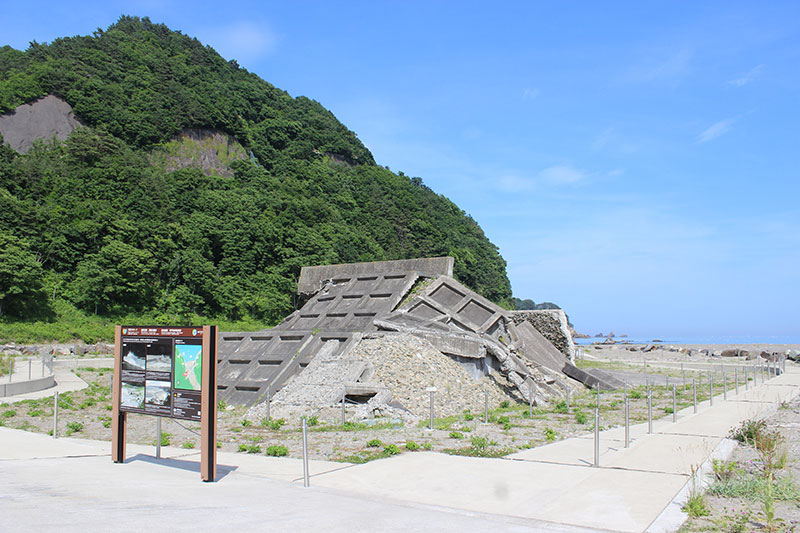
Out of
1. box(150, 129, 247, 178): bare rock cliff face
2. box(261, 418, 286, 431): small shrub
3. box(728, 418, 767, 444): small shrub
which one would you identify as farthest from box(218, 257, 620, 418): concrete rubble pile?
box(150, 129, 247, 178): bare rock cliff face

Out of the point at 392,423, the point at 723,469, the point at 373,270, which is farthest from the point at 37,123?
the point at 723,469

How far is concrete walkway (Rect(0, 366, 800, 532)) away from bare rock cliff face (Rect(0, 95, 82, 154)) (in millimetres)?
77300

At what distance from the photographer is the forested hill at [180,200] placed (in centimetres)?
5244

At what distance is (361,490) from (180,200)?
64957mm

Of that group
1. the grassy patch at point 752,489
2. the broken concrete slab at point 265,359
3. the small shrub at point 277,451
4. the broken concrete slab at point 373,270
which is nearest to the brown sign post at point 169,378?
the small shrub at point 277,451

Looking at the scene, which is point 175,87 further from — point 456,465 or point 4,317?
point 456,465

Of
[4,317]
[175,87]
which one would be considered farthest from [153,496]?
[175,87]

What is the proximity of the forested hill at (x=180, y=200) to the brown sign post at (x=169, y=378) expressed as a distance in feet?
132

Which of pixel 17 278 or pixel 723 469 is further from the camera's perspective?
pixel 17 278

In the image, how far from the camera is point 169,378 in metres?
9.27

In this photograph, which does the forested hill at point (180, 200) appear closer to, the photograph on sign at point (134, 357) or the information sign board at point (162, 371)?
the photograph on sign at point (134, 357)

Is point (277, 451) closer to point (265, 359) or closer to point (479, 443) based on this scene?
point (479, 443)

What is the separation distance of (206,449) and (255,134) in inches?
4011

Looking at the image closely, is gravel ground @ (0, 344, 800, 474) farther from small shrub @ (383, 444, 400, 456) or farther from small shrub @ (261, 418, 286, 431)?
small shrub @ (383, 444, 400, 456)
